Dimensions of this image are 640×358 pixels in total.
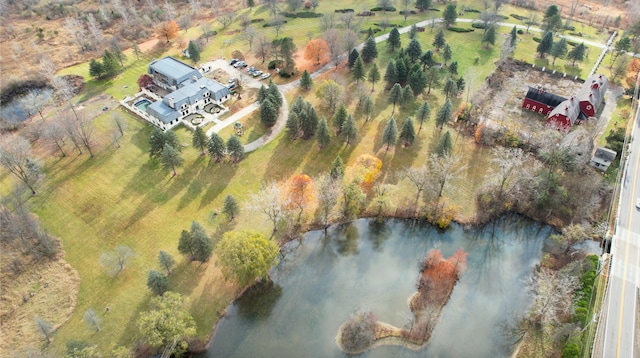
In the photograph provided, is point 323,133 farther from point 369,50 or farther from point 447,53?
point 447,53

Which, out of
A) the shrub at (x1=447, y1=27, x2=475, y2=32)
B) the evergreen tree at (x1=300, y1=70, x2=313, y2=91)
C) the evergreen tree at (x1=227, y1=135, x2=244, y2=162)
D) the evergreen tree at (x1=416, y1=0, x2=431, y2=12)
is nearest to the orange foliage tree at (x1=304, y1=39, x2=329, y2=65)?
the evergreen tree at (x1=300, y1=70, x2=313, y2=91)

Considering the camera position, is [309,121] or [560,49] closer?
[309,121]

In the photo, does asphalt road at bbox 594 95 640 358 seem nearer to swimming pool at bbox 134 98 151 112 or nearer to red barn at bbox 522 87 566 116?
red barn at bbox 522 87 566 116

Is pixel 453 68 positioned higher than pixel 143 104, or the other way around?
pixel 453 68

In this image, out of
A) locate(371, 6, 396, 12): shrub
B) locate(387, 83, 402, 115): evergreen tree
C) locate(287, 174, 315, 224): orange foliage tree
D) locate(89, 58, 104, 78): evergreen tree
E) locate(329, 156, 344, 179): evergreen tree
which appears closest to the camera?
locate(287, 174, 315, 224): orange foliage tree

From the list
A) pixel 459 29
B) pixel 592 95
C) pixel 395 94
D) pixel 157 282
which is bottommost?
pixel 157 282

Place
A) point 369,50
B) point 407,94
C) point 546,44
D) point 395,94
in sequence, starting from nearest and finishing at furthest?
point 395,94, point 407,94, point 369,50, point 546,44

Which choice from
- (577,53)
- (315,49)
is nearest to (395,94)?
(315,49)

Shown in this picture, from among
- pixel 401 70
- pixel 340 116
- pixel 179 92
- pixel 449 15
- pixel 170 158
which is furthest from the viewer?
pixel 449 15
